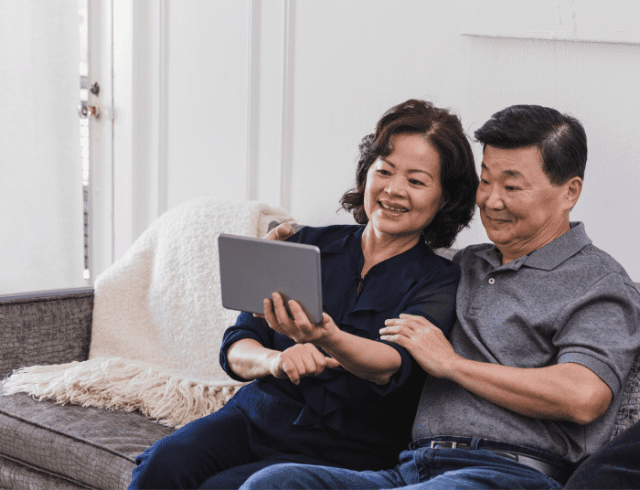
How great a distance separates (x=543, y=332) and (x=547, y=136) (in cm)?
Result: 36

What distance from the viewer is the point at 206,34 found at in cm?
254

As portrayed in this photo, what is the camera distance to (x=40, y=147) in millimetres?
3039

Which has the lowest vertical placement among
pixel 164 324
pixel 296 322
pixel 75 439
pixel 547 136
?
pixel 75 439

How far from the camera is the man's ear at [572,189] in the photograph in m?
1.30

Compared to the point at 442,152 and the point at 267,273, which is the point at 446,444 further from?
the point at 442,152

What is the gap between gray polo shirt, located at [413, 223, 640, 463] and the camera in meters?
1.15

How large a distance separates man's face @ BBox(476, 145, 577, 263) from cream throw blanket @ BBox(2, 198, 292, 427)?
0.83m

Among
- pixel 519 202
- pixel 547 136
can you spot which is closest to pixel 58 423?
pixel 519 202

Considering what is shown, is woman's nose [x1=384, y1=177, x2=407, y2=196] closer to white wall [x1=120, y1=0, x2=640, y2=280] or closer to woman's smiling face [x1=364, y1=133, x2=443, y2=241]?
woman's smiling face [x1=364, y1=133, x2=443, y2=241]

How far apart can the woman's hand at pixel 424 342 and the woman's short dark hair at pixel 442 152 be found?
1.03ft

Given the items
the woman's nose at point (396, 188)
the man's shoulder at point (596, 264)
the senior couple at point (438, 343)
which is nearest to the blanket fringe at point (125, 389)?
the senior couple at point (438, 343)

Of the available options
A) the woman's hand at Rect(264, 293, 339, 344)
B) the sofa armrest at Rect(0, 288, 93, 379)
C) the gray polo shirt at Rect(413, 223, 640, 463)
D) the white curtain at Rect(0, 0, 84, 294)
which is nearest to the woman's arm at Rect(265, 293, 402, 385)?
the woman's hand at Rect(264, 293, 339, 344)

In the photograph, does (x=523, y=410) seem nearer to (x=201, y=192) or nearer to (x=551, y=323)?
(x=551, y=323)

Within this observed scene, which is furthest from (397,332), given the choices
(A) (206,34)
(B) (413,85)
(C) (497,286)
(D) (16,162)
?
(D) (16,162)
